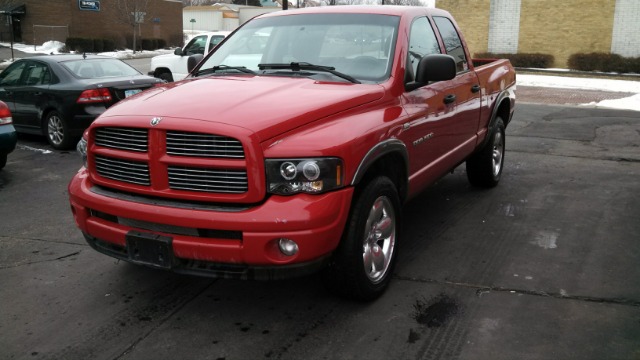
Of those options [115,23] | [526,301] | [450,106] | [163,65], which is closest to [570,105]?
[163,65]

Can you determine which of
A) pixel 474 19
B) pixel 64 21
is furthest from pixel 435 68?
pixel 64 21

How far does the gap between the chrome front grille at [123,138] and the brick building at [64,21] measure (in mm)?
40776

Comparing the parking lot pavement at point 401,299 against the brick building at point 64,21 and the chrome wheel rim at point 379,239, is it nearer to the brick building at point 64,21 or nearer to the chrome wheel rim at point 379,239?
the chrome wheel rim at point 379,239

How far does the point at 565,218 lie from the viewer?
6109 mm

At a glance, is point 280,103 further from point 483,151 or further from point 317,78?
point 483,151

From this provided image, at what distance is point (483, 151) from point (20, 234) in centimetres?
481

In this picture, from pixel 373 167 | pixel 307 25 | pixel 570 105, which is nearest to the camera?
pixel 373 167

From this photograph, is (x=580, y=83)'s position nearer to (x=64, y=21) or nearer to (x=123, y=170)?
(x=123, y=170)

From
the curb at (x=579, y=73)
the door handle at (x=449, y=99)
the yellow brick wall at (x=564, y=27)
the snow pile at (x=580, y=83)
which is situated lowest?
the snow pile at (x=580, y=83)

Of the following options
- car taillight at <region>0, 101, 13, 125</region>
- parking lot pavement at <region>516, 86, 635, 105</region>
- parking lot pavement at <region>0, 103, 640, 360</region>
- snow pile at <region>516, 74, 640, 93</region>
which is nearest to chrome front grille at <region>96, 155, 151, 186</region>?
parking lot pavement at <region>0, 103, 640, 360</region>

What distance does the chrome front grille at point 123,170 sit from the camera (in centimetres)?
370

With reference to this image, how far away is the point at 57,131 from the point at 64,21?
119ft

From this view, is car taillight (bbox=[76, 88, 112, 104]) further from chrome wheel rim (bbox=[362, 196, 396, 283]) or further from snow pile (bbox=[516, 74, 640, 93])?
snow pile (bbox=[516, 74, 640, 93])

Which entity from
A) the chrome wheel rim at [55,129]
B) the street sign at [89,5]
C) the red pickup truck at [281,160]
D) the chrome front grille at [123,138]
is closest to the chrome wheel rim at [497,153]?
the red pickup truck at [281,160]
